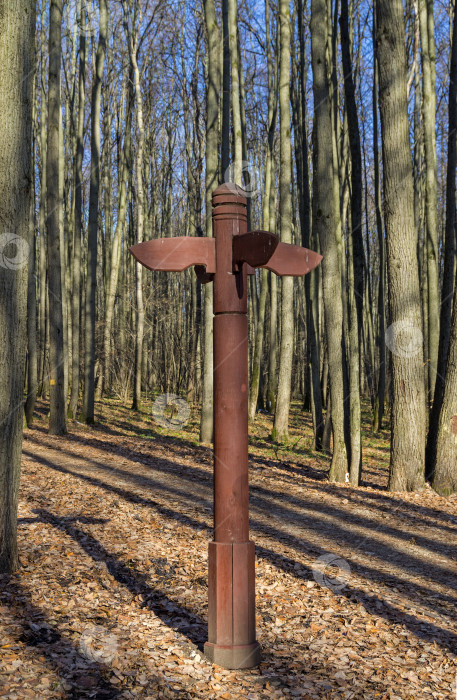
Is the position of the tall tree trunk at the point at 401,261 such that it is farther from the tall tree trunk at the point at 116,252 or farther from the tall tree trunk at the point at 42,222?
the tall tree trunk at the point at 116,252

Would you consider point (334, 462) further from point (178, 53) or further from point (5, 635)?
point (178, 53)

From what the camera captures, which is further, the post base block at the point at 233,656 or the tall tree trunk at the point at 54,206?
the tall tree trunk at the point at 54,206

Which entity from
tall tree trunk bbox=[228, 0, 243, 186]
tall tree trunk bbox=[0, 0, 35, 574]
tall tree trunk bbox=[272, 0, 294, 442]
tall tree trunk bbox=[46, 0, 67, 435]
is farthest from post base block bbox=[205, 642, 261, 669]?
tall tree trunk bbox=[228, 0, 243, 186]

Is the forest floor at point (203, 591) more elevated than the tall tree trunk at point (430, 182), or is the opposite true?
the tall tree trunk at point (430, 182)

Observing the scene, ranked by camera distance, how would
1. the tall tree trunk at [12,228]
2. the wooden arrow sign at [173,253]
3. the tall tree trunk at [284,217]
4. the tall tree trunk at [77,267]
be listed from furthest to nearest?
the tall tree trunk at [77,267] → the tall tree trunk at [284,217] → the tall tree trunk at [12,228] → the wooden arrow sign at [173,253]

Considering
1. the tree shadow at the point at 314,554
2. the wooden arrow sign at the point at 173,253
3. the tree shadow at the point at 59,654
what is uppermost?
the wooden arrow sign at the point at 173,253

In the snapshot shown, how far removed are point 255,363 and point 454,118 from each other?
8.47 metres

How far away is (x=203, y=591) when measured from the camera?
194 inches

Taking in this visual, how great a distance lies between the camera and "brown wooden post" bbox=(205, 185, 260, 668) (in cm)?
360

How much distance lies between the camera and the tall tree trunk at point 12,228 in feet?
15.6

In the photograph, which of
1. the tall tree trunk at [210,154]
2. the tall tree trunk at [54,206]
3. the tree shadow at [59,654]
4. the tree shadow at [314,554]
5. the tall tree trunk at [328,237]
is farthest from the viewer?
the tall tree trunk at [210,154]

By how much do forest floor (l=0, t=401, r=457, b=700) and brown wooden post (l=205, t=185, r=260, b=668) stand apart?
221 millimetres

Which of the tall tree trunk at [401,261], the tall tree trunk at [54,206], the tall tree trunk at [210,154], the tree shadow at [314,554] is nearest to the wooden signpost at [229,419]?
the tree shadow at [314,554]

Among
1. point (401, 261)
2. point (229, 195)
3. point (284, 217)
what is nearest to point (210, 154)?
point (284, 217)
